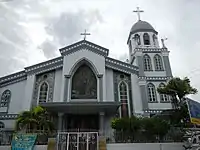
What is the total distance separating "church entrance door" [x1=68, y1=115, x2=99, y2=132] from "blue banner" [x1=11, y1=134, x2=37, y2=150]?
6.32m

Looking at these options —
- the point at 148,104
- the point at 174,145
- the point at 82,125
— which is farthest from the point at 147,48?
the point at 174,145

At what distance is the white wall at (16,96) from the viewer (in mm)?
19984

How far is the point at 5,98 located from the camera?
20.8 m

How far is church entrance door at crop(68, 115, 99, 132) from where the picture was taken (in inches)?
742

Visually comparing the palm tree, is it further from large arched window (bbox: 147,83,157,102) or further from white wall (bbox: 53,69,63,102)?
white wall (bbox: 53,69,63,102)

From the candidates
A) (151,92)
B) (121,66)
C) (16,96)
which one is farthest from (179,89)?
(16,96)

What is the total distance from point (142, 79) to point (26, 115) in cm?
1185

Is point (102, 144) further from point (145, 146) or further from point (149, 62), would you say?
point (149, 62)

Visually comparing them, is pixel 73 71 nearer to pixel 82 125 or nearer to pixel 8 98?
pixel 82 125

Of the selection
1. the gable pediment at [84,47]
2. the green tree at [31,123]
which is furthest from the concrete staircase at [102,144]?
the gable pediment at [84,47]

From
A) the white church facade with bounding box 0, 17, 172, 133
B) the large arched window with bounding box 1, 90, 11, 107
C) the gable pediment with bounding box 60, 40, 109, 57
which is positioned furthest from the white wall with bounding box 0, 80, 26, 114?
the gable pediment with bounding box 60, 40, 109, 57

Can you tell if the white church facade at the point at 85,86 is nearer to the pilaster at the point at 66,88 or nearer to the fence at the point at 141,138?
the pilaster at the point at 66,88

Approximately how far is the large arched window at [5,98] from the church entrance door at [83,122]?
21.7ft

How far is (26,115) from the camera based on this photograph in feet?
50.0
